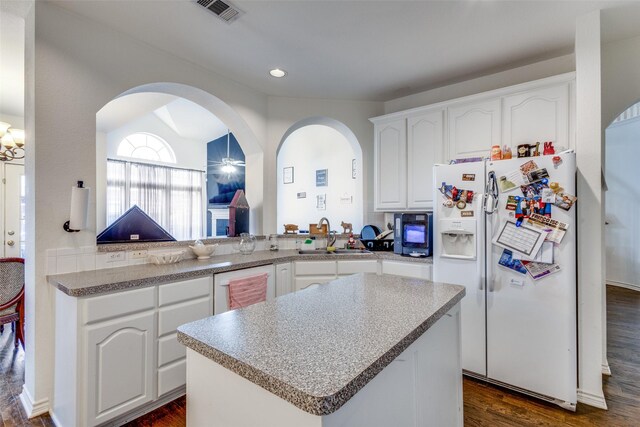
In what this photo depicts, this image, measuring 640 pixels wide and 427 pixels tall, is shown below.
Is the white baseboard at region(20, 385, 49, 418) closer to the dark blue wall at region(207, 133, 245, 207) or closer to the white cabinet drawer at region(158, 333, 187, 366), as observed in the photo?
the white cabinet drawer at region(158, 333, 187, 366)

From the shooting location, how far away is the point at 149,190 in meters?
5.97

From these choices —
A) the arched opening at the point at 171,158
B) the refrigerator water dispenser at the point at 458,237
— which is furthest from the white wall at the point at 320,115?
the refrigerator water dispenser at the point at 458,237

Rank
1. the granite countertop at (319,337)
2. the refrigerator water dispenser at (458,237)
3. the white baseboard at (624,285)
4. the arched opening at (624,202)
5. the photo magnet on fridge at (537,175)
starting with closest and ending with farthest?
the granite countertop at (319,337) → the photo magnet on fridge at (537,175) → the refrigerator water dispenser at (458,237) → the white baseboard at (624,285) → the arched opening at (624,202)

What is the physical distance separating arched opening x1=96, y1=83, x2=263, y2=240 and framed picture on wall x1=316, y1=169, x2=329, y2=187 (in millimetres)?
1389

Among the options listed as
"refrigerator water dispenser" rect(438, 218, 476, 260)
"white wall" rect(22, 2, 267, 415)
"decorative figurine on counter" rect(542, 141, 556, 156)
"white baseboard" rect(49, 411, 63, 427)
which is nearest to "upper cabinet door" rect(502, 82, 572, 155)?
"decorative figurine on counter" rect(542, 141, 556, 156)

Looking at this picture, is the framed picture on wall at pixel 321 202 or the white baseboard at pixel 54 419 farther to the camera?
the framed picture on wall at pixel 321 202

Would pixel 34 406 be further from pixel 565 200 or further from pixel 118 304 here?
pixel 565 200

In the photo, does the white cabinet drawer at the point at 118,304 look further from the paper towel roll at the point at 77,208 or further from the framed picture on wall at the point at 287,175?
the framed picture on wall at the point at 287,175

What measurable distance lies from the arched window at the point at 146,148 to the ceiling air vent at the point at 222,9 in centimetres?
461

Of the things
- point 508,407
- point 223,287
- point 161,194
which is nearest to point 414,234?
point 508,407

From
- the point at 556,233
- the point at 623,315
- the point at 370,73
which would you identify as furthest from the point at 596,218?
the point at 623,315

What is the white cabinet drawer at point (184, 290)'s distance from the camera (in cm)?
193

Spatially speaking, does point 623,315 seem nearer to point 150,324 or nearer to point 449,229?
point 449,229

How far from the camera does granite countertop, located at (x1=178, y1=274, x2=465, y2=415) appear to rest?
686mm
